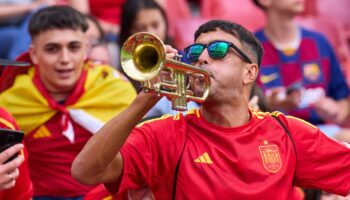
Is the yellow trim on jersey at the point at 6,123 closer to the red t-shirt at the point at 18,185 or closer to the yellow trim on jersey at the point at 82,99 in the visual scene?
the red t-shirt at the point at 18,185

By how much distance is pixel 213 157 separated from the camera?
145 inches

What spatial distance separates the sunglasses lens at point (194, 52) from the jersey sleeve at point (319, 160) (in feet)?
1.70

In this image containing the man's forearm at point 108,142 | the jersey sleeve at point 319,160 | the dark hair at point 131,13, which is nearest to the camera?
the man's forearm at point 108,142

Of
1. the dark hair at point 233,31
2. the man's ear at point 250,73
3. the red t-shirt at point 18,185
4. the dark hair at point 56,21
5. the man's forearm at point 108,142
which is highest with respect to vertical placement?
the dark hair at point 233,31

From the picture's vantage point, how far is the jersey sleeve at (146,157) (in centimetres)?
358

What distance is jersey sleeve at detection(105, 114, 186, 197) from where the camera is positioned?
3.58 meters

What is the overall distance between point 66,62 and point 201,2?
2.99m

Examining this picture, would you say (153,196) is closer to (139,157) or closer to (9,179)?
(139,157)

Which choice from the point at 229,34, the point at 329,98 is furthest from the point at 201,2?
the point at 229,34

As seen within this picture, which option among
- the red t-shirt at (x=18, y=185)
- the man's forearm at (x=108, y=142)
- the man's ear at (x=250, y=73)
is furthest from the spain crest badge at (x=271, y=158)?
the red t-shirt at (x=18, y=185)

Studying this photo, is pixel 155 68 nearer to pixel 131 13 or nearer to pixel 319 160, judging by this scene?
pixel 319 160

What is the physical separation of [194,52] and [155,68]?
48 centimetres

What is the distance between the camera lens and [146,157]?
142 inches

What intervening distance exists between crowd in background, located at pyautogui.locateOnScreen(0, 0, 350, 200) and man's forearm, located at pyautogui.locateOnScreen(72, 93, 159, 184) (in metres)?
1.34
